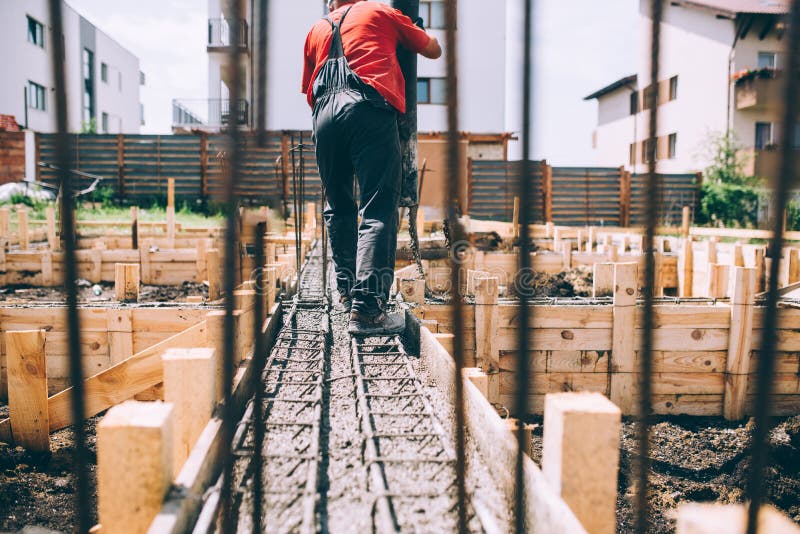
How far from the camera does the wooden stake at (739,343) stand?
459cm

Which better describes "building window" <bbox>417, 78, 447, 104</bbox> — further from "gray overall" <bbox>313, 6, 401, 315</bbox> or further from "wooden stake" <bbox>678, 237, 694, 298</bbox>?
"gray overall" <bbox>313, 6, 401, 315</bbox>

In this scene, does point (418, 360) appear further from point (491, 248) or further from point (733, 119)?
point (733, 119)

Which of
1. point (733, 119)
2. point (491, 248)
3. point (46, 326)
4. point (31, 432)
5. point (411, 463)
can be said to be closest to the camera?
point (411, 463)

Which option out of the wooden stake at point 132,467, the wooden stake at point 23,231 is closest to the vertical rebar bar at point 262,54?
the wooden stake at point 132,467

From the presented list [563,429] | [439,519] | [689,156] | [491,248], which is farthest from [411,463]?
[689,156]

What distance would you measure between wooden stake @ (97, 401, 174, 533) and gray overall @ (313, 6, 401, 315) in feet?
6.05

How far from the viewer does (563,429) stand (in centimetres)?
128

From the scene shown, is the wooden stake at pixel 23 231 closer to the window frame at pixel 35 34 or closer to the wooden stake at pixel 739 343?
the wooden stake at pixel 739 343

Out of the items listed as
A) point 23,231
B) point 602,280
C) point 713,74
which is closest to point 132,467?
point 602,280

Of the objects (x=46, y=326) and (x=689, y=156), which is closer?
(x=46, y=326)

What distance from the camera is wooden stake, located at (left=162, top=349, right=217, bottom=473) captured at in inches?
61.7

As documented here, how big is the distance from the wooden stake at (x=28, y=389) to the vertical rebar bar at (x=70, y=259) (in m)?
2.83

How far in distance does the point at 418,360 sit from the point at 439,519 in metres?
1.35

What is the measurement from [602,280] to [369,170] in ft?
9.94
